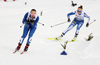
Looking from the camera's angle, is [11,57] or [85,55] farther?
[85,55]

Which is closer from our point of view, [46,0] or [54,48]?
[54,48]

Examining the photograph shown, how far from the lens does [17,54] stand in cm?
508

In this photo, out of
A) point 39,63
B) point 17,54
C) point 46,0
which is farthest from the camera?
point 46,0

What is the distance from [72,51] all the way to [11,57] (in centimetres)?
232

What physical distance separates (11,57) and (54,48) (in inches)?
80.0

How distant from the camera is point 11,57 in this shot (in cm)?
472

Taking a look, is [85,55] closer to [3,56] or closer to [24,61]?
[24,61]

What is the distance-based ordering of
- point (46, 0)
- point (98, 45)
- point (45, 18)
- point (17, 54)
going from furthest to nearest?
point (46, 0)
point (45, 18)
point (98, 45)
point (17, 54)

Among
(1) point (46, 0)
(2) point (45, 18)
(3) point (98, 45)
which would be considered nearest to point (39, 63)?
(3) point (98, 45)

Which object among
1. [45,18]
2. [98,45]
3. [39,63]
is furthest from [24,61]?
[45,18]

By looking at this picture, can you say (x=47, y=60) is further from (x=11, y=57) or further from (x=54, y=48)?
(x=54, y=48)

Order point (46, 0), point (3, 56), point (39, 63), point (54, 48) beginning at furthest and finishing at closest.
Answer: point (46, 0) → point (54, 48) → point (3, 56) → point (39, 63)

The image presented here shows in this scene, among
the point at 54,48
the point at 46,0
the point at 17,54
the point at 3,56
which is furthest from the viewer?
the point at 46,0

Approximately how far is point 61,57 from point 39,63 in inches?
35.5
